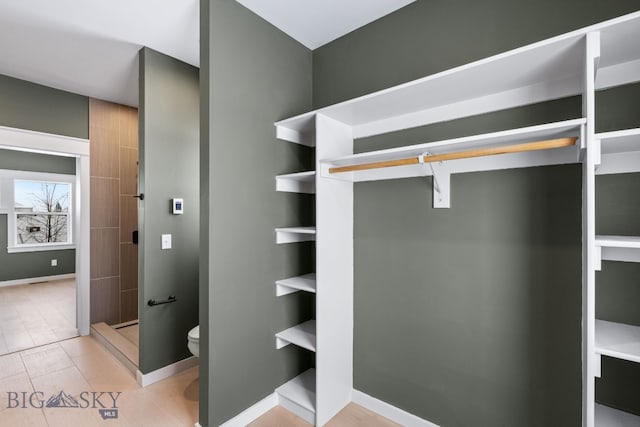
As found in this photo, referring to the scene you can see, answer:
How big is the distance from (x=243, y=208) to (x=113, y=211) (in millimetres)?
2376

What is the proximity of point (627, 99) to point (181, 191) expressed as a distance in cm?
278

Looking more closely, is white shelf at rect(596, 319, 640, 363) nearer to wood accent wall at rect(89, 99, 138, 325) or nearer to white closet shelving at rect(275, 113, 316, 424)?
white closet shelving at rect(275, 113, 316, 424)

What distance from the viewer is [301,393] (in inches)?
78.9

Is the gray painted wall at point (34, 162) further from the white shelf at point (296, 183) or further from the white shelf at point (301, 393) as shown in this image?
the white shelf at point (301, 393)

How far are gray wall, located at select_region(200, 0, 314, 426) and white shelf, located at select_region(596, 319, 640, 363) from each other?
1.65m

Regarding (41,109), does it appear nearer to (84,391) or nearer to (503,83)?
(84,391)

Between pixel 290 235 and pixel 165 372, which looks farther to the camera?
pixel 165 372

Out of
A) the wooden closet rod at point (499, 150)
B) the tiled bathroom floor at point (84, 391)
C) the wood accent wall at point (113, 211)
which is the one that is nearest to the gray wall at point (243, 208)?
the tiled bathroom floor at point (84, 391)

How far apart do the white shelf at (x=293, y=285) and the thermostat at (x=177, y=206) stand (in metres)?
1.09

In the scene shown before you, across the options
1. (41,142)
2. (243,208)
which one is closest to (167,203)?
(243,208)

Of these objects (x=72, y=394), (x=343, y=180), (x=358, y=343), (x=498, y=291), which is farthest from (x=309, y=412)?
(x=72, y=394)

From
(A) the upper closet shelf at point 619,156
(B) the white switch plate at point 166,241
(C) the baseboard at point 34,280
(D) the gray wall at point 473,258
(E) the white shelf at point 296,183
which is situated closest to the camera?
(A) the upper closet shelf at point 619,156

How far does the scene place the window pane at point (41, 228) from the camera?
5.54 meters

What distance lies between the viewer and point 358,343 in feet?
6.81
